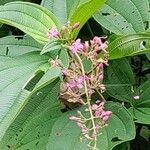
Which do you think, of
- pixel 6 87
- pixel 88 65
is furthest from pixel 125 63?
pixel 6 87

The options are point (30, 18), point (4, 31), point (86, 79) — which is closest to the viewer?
point (86, 79)

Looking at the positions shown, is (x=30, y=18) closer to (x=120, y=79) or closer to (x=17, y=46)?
(x=17, y=46)

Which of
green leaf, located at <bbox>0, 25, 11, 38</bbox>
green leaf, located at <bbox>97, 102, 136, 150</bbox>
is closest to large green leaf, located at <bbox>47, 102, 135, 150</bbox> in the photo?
green leaf, located at <bbox>97, 102, 136, 150</bbox>

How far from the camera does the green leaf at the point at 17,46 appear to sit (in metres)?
0.97

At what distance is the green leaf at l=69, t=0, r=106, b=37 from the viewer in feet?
2.71

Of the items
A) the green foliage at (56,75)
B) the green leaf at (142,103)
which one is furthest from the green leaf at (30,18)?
the green leaf at (142,103)

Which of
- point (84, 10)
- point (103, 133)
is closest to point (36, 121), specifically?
point (103, 133)

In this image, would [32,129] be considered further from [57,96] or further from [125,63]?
[125,63]

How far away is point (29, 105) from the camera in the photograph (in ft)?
3.12

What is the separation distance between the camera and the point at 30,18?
898 millimetres

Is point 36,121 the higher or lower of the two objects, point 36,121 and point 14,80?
the lower

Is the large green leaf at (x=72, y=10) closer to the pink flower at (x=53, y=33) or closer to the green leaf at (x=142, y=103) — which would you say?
the pink flower at (x=53, y=33)

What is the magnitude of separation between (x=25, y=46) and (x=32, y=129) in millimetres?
175

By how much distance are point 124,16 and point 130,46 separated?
5.4 inches
